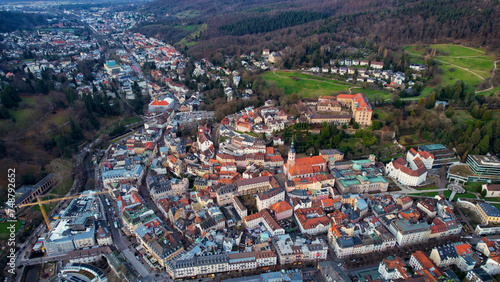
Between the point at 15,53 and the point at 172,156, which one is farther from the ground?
the point at 15,53

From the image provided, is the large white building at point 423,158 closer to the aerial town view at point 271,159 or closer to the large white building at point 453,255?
the aerial town view at point 271,159

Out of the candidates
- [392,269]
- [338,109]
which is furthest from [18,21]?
[392,269]

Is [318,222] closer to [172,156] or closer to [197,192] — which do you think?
[197,192]

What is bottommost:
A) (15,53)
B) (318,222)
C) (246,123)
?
(318,222)

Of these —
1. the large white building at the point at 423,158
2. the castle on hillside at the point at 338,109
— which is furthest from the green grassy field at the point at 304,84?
the large white building at the point at 423,158

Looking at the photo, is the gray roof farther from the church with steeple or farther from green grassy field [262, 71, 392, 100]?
green grassy field [262, 71, 392, 100]

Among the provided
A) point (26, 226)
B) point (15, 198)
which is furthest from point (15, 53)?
point (26, 226)
